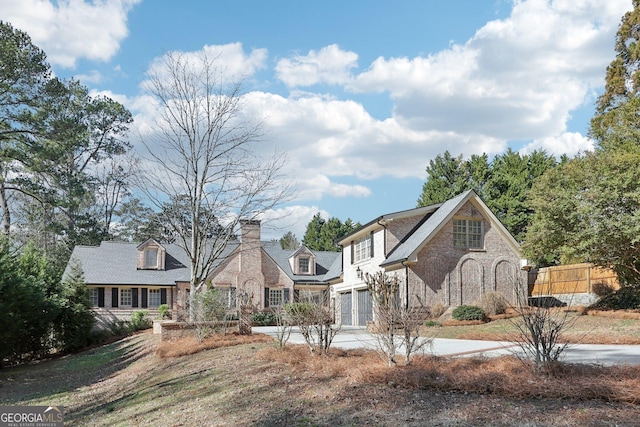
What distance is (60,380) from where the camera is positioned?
18.2 metres

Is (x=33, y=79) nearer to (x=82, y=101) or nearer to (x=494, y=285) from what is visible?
(x=82, y=101)

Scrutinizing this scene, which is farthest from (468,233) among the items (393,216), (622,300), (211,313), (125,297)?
(125,297)

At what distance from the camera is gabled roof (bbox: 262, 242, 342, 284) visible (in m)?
39.1

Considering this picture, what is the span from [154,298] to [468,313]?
21.2 metres

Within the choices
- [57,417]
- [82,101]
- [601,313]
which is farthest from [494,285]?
[82,101]

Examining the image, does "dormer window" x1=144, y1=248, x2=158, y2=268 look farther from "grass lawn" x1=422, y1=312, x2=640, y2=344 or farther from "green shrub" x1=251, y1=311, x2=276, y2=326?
"grass lawn" x1=422, y1=312, x2=640, y2=344

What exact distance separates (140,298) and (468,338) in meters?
24.1

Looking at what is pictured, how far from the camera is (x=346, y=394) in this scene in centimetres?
841

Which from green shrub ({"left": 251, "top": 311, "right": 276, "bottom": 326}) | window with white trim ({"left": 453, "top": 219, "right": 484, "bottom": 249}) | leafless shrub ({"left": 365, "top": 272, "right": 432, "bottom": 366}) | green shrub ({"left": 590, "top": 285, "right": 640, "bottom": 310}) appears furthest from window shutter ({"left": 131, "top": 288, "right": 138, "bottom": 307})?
leafless shrub ({"left": 365, "top": 272, "right": 432, "bottom": 366})

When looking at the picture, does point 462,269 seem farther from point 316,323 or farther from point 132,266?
point 132,266

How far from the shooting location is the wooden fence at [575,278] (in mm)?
25938

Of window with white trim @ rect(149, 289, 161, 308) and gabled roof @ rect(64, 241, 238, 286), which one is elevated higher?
gabled roof @ rect(64, 241, 238, 286)

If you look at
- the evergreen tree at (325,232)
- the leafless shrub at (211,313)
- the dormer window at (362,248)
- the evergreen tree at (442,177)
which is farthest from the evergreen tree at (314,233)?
the leafless shrub at (211,313)

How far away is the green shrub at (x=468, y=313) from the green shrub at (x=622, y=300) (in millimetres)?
4925
